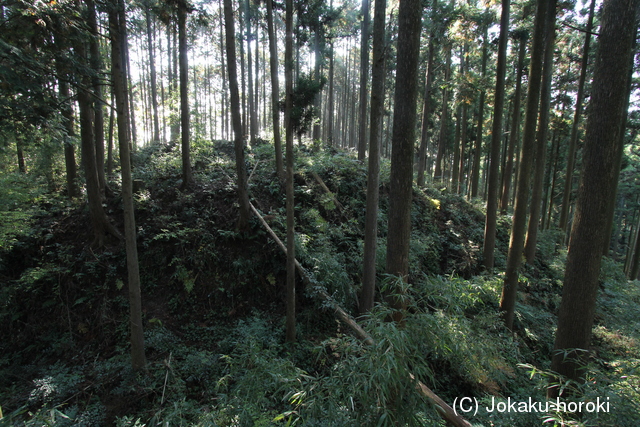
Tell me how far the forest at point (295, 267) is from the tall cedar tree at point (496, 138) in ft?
0.21

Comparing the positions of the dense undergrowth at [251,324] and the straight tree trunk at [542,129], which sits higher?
the straight tree trunk at [542,129]

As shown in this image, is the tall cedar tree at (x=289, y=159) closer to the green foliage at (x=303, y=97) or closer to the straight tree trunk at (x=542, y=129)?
the green foliage at (x=303, y=97)

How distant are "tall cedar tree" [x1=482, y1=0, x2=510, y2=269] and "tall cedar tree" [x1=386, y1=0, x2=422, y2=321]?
4.95 m

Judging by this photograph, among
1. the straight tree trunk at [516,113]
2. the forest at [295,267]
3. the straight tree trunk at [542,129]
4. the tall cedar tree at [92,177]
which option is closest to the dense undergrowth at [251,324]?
the forest at [295,267]

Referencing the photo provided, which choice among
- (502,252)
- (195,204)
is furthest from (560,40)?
(195,204)

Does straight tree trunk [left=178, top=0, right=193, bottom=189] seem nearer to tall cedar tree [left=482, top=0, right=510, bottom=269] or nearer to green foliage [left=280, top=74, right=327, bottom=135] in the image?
green foliage [left=280, top=74, right=327, bottom=135]

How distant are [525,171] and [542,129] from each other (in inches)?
122

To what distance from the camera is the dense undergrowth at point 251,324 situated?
3068mm

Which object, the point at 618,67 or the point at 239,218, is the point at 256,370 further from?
the point at 618,67

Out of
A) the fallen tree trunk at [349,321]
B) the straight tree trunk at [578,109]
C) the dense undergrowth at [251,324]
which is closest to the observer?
the dense undergrowth at [251,324]

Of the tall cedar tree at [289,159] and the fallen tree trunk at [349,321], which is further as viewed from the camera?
the tall cedar tree at [289,159]

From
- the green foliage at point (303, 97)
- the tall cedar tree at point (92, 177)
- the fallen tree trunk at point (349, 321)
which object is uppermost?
the green foliage at point (303, 97)

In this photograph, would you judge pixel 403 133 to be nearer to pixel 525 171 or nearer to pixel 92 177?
pixel 525 171

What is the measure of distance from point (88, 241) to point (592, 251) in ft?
37.7
